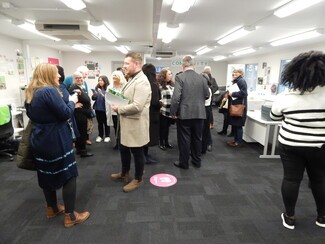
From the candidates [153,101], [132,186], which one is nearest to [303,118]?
[153,101]

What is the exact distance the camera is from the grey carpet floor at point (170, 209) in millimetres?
1752

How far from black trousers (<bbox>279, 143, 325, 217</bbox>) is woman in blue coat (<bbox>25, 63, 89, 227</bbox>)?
1699mm

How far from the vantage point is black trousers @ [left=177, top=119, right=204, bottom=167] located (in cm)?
283

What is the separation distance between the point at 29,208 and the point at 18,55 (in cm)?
450

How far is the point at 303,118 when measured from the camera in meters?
1.54

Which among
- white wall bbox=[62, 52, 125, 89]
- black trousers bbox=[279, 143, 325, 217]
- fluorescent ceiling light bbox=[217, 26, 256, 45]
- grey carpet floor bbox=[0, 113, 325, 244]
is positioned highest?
fluorescent ceiling light bbox=[217, 26, 256, 45]

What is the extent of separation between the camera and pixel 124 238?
1.73 metres

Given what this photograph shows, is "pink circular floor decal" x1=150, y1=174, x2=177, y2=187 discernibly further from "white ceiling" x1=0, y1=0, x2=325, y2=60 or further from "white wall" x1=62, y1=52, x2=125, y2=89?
"white wall" x1=62, y1=52, x2=125, y2=89

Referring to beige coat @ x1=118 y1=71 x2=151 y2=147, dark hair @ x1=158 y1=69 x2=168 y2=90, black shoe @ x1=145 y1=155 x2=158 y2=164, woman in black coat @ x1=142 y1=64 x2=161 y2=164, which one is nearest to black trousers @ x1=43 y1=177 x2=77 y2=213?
beige coat @ x1=118 y1=71 x2=151 y2=147

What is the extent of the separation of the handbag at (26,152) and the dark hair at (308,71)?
2019 millimetres

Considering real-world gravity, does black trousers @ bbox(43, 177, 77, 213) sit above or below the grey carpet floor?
above

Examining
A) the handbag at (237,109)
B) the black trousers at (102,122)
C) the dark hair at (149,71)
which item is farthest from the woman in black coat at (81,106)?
the handbag at (237,109)

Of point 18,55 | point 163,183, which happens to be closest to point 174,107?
point 163,183

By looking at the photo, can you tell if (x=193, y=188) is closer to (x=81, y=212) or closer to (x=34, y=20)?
(x=81, y=212)
